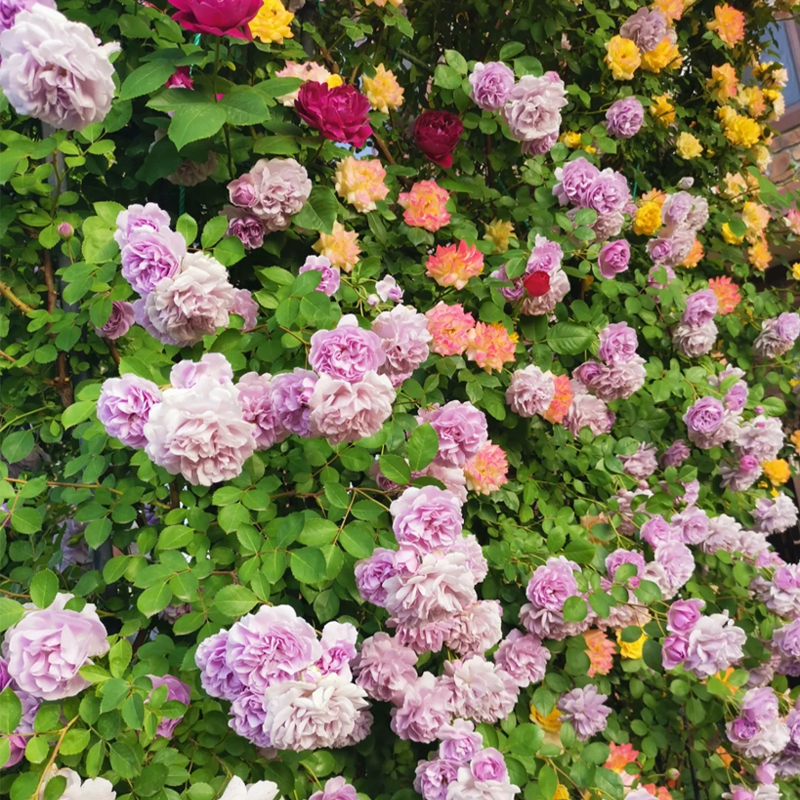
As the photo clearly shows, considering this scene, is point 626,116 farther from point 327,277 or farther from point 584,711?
point 584,711

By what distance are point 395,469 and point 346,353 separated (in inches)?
7.1

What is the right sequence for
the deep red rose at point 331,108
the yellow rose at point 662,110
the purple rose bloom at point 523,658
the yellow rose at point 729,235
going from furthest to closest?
the yellow rose at point 729,235 < the yellow rose at point 662,110 < the purple rose bloom at point 523,658 < the deep red rose at point 331,108

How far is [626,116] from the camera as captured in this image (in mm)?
1687

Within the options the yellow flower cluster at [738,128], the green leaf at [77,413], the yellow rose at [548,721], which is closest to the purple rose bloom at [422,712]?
the yellow rose at [548,721]

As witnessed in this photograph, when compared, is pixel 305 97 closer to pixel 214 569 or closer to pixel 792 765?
pixel 214 569

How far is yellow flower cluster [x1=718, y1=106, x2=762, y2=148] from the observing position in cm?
203

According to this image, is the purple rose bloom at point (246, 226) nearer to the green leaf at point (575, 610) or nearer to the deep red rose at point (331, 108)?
the deep red rose at point (331, 108)

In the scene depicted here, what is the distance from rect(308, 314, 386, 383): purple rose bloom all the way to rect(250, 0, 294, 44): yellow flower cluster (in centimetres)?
58

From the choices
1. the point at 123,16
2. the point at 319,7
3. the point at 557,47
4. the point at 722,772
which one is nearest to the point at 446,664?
the point at 722,772

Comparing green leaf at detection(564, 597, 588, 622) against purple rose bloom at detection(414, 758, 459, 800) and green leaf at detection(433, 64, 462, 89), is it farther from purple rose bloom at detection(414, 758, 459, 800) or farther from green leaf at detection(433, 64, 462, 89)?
green leaf at detection(433, 64, 462, 89)

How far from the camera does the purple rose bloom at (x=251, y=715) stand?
0.78 meters

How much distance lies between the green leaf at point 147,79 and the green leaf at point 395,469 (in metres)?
0.56

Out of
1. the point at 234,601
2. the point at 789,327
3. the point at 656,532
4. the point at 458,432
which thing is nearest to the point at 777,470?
the point at 789,327

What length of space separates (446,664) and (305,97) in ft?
2.88
